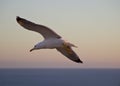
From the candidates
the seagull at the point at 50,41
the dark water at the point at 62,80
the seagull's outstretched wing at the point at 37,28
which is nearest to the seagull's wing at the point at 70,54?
the seagull at the point at 50,41

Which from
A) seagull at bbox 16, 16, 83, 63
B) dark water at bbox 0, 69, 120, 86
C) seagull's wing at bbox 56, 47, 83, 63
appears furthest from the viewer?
dark water at bbox 0, 69, 120, 86

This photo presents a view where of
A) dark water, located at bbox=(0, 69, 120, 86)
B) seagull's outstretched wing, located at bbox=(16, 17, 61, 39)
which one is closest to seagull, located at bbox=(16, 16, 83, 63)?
seagull's outstretched wing, located at bbox=(16, 17, 61, 39)

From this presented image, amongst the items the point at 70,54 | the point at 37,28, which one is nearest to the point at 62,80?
the point at 70,54

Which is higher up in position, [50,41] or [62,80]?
[62,80]

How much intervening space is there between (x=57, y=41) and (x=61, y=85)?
54042mm

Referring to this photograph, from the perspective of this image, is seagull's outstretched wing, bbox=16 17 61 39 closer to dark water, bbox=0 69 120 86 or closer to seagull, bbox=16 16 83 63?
seagull, bbox=16 16 83 63

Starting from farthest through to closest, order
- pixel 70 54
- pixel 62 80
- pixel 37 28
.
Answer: pixel 62 80, pixel 70 54, pixel 37 28

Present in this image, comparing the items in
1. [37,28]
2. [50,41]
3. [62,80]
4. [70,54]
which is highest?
[62,80]

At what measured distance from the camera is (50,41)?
28.5 feet

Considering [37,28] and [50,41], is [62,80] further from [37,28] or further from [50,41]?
[37,28]

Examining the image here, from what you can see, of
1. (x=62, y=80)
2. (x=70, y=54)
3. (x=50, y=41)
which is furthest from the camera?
(x=62, y=80)

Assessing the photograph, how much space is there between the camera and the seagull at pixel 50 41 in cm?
842

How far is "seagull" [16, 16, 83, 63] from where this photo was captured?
842 cm

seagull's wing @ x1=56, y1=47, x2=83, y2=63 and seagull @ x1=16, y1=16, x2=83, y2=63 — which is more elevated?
seagull @ x1=16, y1=16, x2=83, y2=63
